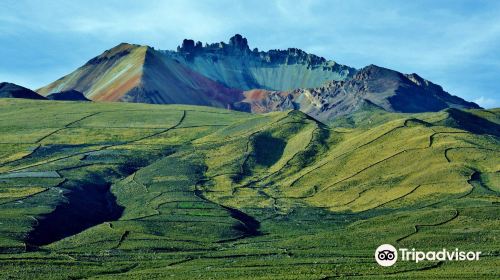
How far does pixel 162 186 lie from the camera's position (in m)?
194

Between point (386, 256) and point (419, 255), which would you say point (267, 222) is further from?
point (386, 256)

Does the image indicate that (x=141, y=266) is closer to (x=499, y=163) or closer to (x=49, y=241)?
(x=49, y=241)

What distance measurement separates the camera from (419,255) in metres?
105

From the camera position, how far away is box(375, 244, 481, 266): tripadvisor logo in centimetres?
9969

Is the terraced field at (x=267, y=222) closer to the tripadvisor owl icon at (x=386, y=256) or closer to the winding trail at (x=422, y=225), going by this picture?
the winding trail at (x=422, y=225)

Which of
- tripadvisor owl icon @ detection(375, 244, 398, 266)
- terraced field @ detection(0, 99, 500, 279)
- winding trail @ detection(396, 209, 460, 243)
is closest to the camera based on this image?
tripadvisor owl icon @ detection(375, 244, 398, 266)

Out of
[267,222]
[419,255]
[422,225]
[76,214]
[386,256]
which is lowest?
[76,214]

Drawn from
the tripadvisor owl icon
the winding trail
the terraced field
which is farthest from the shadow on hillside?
the winding trail

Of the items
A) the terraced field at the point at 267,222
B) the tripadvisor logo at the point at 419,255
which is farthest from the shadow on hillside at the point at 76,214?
the tripadvisor logo at the point at 419,255

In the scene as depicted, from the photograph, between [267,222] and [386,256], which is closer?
[386,256]

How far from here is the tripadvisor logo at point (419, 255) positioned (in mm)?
99688

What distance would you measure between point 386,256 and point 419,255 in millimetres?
5455

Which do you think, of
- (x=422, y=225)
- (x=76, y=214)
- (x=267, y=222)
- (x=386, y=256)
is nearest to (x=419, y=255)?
(x=386, y=256)

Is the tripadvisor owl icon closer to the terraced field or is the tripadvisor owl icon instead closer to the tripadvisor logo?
the tripadvisor logo
